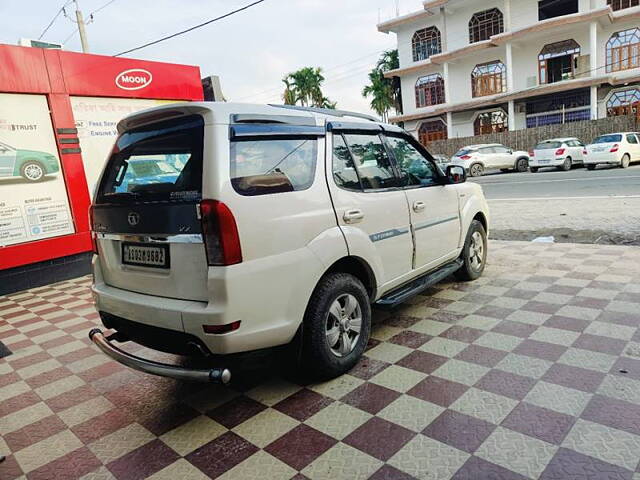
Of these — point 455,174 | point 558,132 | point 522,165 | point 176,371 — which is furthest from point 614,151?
point 176,371

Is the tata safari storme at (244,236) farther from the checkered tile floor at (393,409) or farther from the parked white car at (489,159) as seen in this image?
the parked white car at (489,159)

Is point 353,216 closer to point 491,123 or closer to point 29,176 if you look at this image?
point 29,176

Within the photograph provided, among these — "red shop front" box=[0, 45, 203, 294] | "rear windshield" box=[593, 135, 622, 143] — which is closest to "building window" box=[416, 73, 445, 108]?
"rear windshield" box=[593, 135, 622, 143]

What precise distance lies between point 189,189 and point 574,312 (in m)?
3.38

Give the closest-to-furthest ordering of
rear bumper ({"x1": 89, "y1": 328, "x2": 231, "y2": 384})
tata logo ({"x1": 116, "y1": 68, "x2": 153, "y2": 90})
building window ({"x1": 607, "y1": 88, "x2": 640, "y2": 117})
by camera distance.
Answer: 1. rear bumper ({"x1": 89, "y1": 328, "x2": 231, "y2": 384})
2. tata logo ({"x1": 116, "y1": 68, "x2": 153, "y2": 90})
3. building window ({"x1": 607, "y1": 88, "x2": 640, "y2": 117})

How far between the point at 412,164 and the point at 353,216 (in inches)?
50.2

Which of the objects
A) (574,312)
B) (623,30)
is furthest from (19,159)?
(623,30)

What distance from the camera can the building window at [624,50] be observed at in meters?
26.9

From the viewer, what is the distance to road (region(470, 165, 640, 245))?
7031mm

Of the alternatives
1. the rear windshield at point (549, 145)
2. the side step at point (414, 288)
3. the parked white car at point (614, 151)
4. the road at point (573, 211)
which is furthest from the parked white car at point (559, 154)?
the side step at point (414, 288)

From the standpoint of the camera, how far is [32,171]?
22.2 feet

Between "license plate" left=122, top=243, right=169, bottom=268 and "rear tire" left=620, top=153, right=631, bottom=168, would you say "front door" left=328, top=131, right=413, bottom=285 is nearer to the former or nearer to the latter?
"license plate" left=122, top=243, right=169, bottom=268

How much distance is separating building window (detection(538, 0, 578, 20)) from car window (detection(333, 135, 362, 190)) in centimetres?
3315

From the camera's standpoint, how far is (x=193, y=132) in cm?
259
